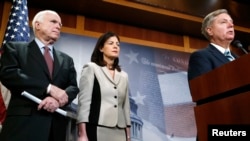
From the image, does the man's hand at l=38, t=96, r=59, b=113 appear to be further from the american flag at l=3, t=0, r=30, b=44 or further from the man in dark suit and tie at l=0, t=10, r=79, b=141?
the american flag at l=3, t=0, r=30, b=44

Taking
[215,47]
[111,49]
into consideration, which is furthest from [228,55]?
[111,49]

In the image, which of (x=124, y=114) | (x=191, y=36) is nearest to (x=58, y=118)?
(x=124, y=114)

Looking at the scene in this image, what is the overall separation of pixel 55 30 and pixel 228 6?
3521 mm

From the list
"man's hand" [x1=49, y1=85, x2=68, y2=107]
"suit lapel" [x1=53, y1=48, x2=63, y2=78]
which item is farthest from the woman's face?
"man's hand" [x1=49, y1=85, x2=68, y2=107]

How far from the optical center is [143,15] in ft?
14.4

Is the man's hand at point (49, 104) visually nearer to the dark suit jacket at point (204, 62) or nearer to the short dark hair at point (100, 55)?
the short dark hair at point (100, 55)

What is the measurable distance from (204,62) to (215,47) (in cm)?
26

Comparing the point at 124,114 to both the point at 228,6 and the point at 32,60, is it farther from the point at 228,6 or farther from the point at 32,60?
the point at 228,6

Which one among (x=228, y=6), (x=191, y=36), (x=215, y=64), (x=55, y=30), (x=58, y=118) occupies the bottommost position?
(x=58, y=118)

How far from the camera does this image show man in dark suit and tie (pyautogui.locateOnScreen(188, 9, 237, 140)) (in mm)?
1808

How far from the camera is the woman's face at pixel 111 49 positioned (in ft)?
7.40

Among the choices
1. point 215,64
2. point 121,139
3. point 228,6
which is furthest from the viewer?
point 228,6

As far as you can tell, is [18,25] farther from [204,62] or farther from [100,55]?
[204,62]

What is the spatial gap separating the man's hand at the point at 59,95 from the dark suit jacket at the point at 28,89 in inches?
1.7
